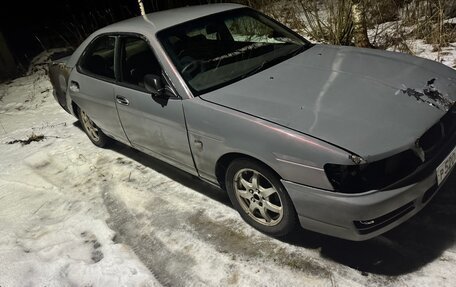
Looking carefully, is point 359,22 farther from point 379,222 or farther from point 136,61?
point 379,222

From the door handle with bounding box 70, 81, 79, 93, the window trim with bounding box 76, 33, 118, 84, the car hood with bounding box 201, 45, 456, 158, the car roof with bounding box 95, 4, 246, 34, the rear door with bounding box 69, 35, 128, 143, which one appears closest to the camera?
the car hood with bounding box 201, 45, 456, 158

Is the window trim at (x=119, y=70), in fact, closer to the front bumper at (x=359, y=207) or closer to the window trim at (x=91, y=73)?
the window trim at (x=91, y=73)

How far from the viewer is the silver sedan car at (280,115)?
2.42 metres

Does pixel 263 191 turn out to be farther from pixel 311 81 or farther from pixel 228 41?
pixel 228 41

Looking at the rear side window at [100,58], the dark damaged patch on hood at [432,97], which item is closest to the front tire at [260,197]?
the dark damaged patch on hood at [432,97]

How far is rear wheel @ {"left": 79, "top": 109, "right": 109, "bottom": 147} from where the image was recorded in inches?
191

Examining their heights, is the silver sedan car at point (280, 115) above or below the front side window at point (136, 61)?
below

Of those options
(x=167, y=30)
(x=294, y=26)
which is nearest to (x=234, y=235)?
(x=167, y=30)

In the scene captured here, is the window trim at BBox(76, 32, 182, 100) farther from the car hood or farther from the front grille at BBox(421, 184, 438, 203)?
the front grille at BBox(421, 184, 438, 203)

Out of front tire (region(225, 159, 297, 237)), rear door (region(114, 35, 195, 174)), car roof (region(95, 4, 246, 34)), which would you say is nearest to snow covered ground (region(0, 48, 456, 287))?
front tire (region(225, 159, 297, 237))

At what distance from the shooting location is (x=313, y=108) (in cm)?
274

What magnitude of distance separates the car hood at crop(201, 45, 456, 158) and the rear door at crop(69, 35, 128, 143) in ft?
4.48

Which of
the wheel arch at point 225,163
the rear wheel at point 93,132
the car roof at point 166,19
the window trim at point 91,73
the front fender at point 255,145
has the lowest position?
the rear wheel at point 93,132

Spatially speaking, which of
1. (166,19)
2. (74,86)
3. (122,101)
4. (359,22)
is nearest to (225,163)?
(122,101)
